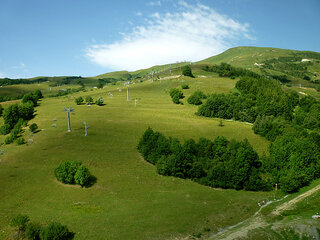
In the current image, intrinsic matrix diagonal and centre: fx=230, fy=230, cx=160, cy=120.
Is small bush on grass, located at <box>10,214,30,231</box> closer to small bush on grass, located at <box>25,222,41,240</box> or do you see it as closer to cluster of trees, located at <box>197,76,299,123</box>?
small bush on grass, located at <box>25,222,41,240</box>

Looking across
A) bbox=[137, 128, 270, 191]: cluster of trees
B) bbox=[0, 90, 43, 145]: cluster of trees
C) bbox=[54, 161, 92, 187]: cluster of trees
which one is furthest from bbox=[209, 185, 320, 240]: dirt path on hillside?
bbox=[0, 90, 43, 145]: cluster of trees

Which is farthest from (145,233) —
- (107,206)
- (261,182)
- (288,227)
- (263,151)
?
(263,151)

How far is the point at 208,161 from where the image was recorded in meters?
72.0

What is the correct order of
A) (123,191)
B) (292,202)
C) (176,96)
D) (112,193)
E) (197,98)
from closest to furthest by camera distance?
(292,202)
(112,193)
(123,191)
(197,98)
(176,96)

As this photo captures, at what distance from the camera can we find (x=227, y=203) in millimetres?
57469

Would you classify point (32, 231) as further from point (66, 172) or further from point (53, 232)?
point (66, 172)

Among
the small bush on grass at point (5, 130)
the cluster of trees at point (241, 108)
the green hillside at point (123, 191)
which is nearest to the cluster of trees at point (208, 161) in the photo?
the green hillside at point (123, 191)

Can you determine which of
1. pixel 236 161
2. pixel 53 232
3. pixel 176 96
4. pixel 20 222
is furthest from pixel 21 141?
pixel 176 96

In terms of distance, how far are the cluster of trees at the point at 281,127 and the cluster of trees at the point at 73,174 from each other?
54.1 meters

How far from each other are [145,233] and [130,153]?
122 feet

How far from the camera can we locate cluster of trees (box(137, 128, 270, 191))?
216 feet

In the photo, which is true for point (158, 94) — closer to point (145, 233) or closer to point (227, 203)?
point (227, 203)

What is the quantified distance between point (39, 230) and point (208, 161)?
48.4 m

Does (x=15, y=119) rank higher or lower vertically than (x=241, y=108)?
lower
